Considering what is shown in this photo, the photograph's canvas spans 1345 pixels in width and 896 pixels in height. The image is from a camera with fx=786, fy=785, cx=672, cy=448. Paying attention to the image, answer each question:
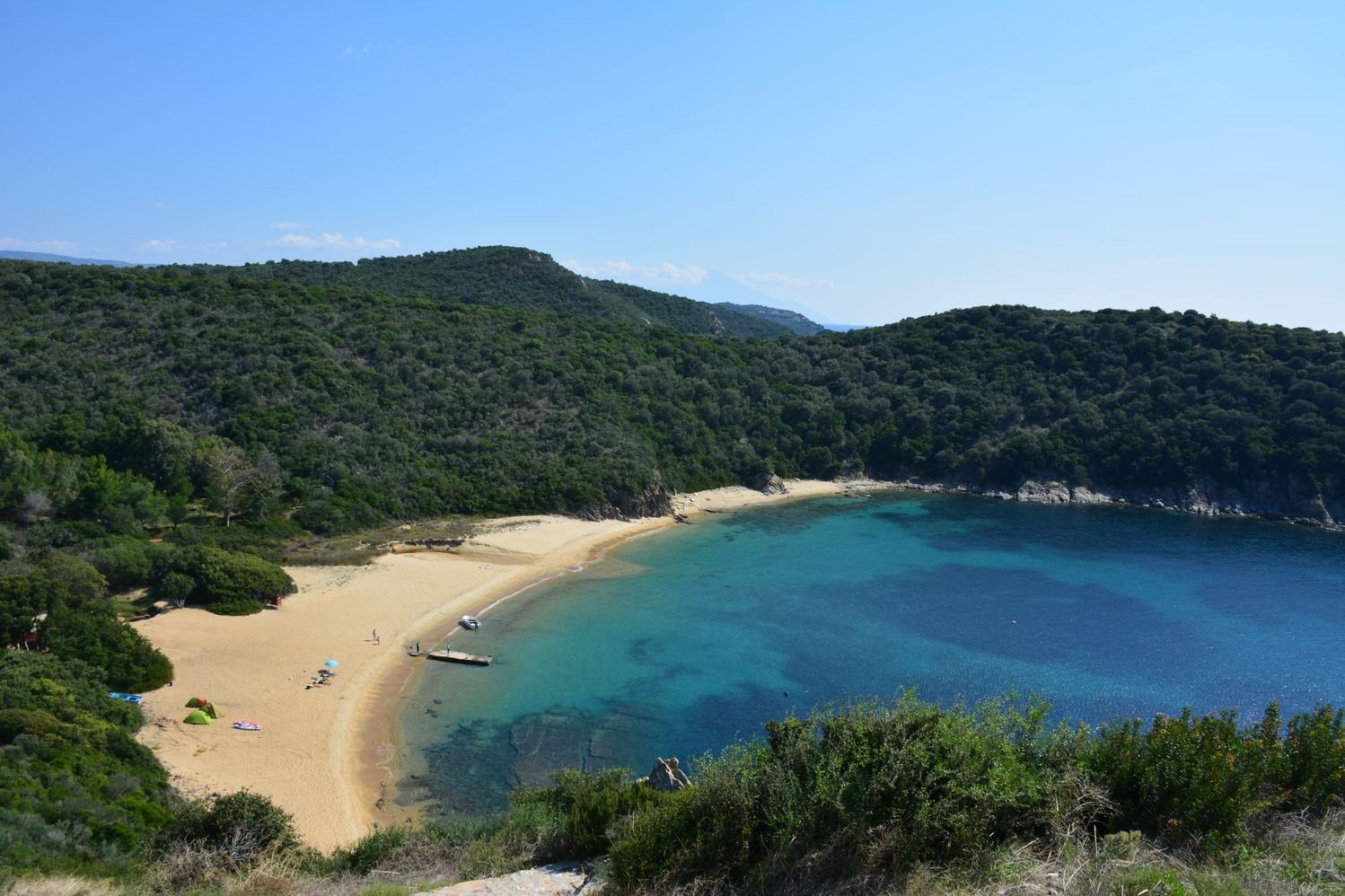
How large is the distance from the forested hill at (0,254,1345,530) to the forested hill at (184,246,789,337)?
9.86 metres

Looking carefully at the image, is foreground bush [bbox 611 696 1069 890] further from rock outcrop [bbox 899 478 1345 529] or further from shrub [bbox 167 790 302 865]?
rock outcrop [bbox 899 478 1345 529]

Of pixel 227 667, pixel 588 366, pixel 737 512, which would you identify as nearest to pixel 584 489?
pixel 737 512

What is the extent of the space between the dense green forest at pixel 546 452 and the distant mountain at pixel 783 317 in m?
70.8

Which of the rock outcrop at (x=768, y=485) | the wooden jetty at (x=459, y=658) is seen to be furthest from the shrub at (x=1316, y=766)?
the rock outcrop at (x=768, y=485)

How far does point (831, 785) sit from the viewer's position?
390 inches

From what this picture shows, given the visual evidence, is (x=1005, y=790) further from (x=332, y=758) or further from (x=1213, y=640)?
(x=1213, y=640)

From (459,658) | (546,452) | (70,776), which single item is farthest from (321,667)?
(546,452)

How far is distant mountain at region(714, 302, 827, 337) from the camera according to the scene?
151 m

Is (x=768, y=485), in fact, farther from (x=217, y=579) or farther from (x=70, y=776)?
(x=70, y=776)

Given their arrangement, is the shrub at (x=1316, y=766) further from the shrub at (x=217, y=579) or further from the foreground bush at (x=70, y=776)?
the shrub at (x=217, y=579)

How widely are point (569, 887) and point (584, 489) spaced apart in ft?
117

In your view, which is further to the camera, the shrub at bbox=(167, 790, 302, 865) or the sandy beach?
the sandy beach

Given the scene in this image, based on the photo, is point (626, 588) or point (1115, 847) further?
point (626, 588)

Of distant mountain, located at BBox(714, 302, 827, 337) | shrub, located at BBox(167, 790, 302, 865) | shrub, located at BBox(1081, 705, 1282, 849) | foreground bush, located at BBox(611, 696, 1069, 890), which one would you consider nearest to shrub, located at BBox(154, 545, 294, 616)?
shrub, located at BBox(167, 790, 302, 865)
